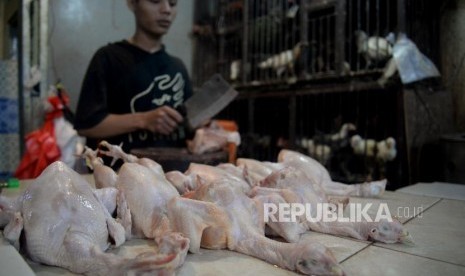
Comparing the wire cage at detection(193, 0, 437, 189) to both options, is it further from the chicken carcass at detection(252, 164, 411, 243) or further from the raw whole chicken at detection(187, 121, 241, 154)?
the chicken carcass at detection(252, 164, 411, 243)

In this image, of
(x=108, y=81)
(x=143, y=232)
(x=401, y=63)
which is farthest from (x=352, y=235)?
(x=108, y=81)

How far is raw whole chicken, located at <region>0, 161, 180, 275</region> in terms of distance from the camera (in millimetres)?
703

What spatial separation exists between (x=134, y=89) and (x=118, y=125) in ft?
1.04

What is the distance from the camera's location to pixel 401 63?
2.27 m

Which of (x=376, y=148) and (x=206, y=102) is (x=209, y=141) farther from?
(x=376, y=148)

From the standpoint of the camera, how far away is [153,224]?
0.94m

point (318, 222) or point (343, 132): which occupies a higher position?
point (343, 132)

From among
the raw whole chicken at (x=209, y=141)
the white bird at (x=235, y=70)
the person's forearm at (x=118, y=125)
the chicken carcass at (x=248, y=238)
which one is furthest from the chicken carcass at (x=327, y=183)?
the white bird at (x=235, y=70)

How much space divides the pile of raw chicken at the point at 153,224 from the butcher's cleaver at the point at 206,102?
95cm

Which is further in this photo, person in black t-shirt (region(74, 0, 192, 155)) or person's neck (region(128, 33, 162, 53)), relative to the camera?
person's neck (region(128, 33, 162, 53))

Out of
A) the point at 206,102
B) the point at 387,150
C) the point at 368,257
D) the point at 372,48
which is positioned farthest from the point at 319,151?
the point at 368,257

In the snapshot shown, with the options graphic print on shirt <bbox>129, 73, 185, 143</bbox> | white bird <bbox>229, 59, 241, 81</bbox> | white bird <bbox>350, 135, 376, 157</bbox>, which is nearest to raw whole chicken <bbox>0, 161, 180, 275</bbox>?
graphic print on shirt <bbox>129, 73, 185, 143</bbox>

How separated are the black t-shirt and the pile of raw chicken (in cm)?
114

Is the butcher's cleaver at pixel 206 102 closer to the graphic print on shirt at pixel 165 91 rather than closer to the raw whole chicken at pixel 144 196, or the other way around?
the graphic print on shirt at pixel 165 91
